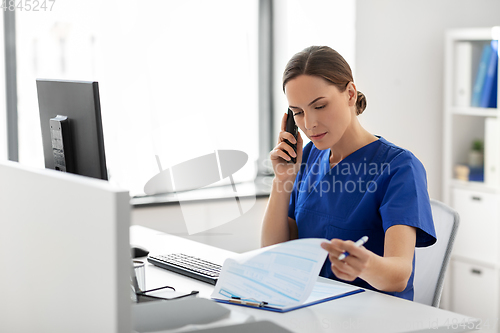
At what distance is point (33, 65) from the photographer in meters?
2.34

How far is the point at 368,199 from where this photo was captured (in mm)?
1381

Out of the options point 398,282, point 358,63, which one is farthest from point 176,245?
point 358,63

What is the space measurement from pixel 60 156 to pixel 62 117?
0.09 m

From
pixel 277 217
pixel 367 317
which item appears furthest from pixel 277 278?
pixel 277 217

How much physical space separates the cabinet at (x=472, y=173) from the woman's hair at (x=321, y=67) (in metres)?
1.51

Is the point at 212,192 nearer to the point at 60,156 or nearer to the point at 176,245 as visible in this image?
the point at 176,245

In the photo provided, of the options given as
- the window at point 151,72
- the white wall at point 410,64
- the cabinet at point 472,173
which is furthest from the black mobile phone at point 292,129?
the cabinet at point 472,173

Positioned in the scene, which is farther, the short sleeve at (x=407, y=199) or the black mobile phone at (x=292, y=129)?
the black mobile phone at (x=292, y=129)

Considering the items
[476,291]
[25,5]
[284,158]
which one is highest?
[25,5]

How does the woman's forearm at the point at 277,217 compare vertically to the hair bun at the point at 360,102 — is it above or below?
below

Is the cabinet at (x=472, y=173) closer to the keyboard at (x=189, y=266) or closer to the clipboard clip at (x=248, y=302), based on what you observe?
the keyboard at (x=189, y=266)

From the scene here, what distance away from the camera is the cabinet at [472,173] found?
2.68 m

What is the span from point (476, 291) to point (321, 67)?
1.93 m

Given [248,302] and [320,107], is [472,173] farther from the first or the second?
[248,302]
